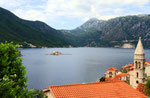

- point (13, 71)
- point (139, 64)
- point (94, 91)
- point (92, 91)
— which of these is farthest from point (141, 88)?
point (13, 71)

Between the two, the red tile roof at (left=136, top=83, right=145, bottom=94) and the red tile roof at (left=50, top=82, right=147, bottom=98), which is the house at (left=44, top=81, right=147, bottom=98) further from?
the red tile roof at (left=136, top=83, right=145, bottom=94)

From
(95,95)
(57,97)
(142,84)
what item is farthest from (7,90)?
(142,84)

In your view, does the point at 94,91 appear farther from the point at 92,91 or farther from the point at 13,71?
the point at 13,71

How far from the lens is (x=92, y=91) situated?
67.7 ft

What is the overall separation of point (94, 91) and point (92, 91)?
0.29 meters

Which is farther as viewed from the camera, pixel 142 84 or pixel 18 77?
pixel 142 84

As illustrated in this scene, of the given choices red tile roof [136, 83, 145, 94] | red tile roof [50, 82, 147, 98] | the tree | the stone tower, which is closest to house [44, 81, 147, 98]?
red tile roof [50, 82, 147, 98]

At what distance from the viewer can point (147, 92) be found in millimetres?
34312

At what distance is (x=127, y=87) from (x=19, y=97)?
16.2 meters

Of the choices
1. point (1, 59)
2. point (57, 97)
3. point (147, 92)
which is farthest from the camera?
point (147, 92)

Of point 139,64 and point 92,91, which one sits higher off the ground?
point 139,64

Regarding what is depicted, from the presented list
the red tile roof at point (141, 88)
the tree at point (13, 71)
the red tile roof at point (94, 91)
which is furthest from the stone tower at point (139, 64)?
the tree at point (13, 71)

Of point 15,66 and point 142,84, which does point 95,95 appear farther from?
point 142,84

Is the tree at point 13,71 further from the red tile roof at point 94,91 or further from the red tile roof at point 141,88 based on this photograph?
the red tile roof at point 141,88
